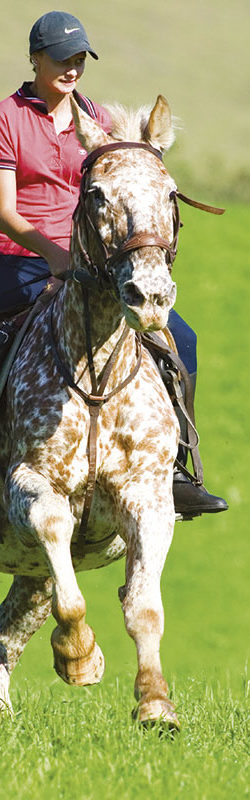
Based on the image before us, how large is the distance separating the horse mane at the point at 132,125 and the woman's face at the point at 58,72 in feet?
2.55

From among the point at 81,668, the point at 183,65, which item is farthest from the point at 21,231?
the point at 183,65

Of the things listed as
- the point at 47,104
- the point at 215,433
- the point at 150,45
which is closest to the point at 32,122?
the point at 47,104

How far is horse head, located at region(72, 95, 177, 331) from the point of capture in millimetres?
4438

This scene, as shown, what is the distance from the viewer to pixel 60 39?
5883mm

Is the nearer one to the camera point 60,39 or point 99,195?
point 99,195

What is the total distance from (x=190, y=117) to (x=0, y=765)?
110ft

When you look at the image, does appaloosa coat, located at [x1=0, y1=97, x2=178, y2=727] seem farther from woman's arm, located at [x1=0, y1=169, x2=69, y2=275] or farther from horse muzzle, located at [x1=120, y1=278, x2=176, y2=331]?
woman's arm, located at [x1=0, y1=169, x2=69, y2=275]

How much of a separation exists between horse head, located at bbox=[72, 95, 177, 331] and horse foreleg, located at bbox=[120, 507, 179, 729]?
103cm

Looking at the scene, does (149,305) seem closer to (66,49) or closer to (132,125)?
(132,125)

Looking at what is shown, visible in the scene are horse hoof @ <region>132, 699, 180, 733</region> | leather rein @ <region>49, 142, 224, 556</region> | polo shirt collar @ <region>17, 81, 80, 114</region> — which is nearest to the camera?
horse hoof @ <region>132, 699, 180, 733</region>

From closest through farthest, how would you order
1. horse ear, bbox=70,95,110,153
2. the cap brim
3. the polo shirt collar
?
horse ear, bbox=70,95,110,153 < the cap brim < the polo shirt collar

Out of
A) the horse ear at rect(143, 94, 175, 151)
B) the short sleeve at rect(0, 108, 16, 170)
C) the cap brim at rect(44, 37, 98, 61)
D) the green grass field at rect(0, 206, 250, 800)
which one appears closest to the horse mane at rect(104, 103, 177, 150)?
the horse ear at rect(143, 94, 175, 151)

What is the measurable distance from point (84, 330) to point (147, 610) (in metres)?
1.29

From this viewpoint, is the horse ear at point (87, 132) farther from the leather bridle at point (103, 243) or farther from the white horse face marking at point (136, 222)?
the white horse face marking at point (136, 222)
